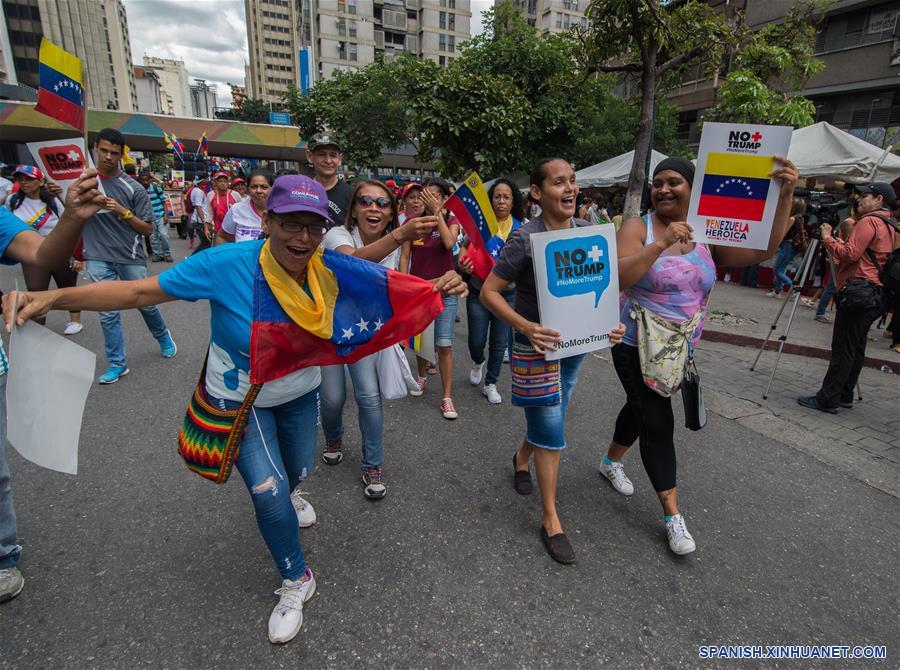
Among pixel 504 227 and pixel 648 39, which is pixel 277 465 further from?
pixel 648 39

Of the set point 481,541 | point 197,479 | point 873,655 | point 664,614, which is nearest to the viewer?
point 873,655

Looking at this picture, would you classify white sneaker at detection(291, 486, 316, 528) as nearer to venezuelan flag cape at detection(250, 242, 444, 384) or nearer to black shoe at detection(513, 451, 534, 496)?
venezuelan flag cape at detection(250, 242, 444, 384)

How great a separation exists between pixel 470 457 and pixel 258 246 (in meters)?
2.26

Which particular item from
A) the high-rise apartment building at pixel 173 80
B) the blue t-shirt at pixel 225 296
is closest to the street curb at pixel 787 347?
the blue t-shirt at pixel 225 296

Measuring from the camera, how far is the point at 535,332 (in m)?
2.30

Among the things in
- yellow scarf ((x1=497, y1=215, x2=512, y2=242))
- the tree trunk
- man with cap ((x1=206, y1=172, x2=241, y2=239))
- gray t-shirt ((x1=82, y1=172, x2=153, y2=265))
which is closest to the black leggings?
yellow scarf ((x1=497, y1=215, x2=512, y2=242))

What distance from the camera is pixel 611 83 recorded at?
39.7ft

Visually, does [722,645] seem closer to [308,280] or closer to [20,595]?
Result: [308,280]

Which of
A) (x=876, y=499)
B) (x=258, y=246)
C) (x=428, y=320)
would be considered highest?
(x=258, y=246)

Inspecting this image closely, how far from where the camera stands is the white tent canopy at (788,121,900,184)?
9164 millimetres

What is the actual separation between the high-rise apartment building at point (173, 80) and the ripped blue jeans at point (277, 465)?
8650 inches

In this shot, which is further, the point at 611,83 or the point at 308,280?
the point at 611,83

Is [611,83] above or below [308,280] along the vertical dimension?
above

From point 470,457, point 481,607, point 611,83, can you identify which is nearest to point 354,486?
point 470,457
